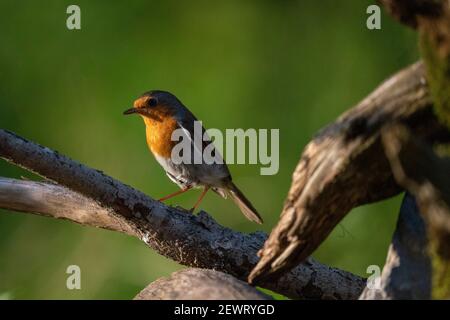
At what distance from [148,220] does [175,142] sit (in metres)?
1.21

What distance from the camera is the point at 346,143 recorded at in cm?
246

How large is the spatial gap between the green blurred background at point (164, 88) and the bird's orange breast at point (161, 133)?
3.14 feet

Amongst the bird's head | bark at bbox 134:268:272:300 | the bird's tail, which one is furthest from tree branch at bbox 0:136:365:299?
the bird's tail

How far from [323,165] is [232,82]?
3.53 metres

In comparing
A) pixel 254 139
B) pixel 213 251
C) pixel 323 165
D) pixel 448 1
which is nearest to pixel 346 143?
pixel 323 165

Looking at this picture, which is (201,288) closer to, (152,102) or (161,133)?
(161,133)

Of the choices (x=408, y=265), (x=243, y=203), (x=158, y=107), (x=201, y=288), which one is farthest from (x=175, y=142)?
(x=408, y=265)

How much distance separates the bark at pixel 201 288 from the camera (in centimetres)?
280

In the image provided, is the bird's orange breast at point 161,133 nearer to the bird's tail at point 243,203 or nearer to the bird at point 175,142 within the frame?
the bird at point 175,142

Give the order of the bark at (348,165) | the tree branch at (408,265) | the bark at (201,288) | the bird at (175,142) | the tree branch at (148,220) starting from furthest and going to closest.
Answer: the bird at (175,142) < the tree branch at (148,220) < the bark at (201,288) < the tree branch at (408,265) < the bark at (348,165)

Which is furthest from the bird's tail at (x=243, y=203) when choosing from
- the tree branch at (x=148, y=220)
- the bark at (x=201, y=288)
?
the bark at (x=201, y=288)

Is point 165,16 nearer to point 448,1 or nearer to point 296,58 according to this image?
point 296,58

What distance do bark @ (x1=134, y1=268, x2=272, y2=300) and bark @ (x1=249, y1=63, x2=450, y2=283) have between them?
19 centimetres

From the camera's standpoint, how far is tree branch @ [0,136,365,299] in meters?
Answer: 3.10
